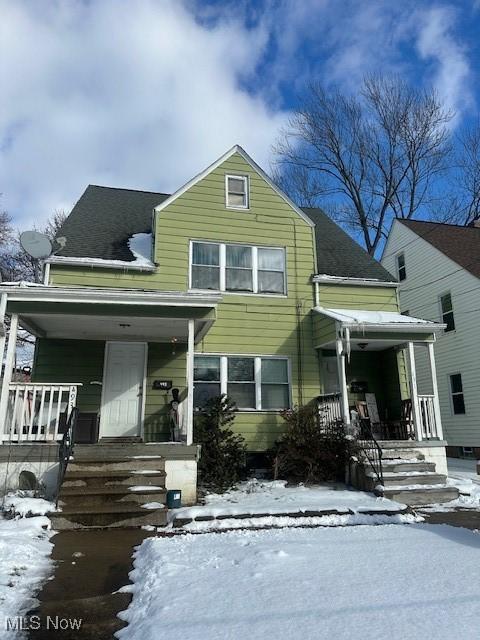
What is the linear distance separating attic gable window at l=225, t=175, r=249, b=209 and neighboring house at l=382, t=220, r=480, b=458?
8.21 metres

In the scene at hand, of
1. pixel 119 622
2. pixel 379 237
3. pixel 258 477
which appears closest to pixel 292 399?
pixel 258 477

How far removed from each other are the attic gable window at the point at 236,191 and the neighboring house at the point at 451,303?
8213 mm

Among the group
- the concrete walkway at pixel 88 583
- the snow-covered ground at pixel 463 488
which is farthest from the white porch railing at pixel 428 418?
the concrete walkway at pixel 88 583

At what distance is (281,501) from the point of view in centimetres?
713

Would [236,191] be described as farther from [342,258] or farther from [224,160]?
[342,258]

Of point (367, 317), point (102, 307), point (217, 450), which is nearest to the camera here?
point (102, 307)

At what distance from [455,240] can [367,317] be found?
29.0ft

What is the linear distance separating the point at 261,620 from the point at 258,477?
6870mm

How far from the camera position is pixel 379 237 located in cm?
2356

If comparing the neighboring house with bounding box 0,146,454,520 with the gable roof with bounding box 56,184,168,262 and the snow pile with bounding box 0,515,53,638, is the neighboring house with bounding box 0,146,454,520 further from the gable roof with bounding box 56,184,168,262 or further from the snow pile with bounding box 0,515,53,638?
the snow pile with bounding box 0,515,53,638
